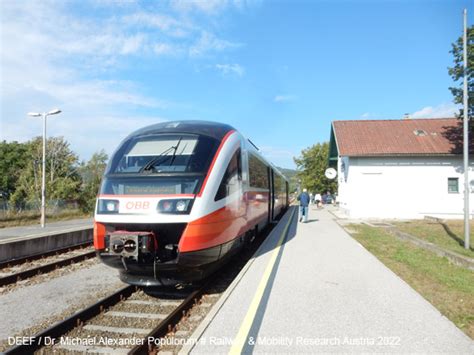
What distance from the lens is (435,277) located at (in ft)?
21.6

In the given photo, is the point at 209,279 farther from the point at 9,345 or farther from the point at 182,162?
the point at 9,345

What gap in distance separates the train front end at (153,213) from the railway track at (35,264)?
10.5ft

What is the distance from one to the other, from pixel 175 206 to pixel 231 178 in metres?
1.52

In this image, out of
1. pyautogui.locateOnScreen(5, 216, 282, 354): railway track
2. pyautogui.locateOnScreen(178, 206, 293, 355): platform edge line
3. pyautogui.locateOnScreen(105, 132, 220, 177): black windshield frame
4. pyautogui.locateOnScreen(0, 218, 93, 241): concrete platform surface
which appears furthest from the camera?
pyautogui.locateOnScreen(0, 218, 93, 241): concrete platform surface

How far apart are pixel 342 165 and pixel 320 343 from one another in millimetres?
22221

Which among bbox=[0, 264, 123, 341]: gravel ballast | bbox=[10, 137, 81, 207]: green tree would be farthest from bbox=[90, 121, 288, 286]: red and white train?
bbox=[10, 137, 81, 207]: green tree

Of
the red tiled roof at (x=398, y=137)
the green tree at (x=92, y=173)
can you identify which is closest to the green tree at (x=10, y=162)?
the green tree at (x=92, y=173)

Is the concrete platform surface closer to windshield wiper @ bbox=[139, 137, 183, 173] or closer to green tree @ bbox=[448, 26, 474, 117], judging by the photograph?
windshield wiper @ bbox=[139, 137, 183, 173]

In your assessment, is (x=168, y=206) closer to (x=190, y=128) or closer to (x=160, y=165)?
(x=160, y=165)

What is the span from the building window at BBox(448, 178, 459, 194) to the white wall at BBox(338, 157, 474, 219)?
0.16 meters

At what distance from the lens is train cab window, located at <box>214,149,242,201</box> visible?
5852 millimetres

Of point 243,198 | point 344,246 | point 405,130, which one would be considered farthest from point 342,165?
point 243,198

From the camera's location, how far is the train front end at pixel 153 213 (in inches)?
201

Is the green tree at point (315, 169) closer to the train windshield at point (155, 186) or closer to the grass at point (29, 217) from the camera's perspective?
the grass at point (29, 217)
